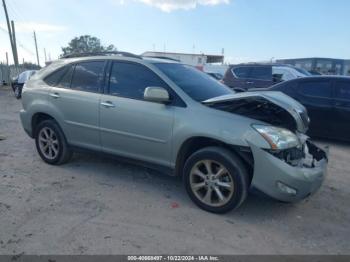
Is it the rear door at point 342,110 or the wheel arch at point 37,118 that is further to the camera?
the rear door at point 342,110

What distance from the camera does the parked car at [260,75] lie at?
12.1 meters

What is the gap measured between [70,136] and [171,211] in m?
2.13

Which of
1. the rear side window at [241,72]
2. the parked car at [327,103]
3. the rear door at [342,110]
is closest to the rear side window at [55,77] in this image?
the parked car at [327,103]

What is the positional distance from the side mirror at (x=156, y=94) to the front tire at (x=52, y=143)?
1932 mm

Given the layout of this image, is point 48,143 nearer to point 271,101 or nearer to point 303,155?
point 271,101

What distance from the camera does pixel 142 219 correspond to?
3596 millimetres

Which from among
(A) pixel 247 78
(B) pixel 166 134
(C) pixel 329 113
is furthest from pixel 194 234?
(A) pixel 247 78

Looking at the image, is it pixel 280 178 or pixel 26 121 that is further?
pixel 26 121

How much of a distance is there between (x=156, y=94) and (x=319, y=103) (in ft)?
16.0

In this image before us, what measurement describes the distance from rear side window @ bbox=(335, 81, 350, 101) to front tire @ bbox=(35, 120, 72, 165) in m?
5.70

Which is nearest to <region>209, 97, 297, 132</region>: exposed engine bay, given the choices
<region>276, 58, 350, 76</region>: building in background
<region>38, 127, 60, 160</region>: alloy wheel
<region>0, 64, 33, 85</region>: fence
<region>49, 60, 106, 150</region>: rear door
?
<region>49, 60, 106, 150</region>: rear door

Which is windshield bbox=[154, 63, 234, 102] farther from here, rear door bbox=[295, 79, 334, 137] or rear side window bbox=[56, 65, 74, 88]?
rear door bbox=[295, 79, 334, 137]

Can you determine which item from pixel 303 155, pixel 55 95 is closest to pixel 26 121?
pixel 55 95

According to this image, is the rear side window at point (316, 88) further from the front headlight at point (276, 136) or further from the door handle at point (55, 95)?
the door handle at point (55, 95)
